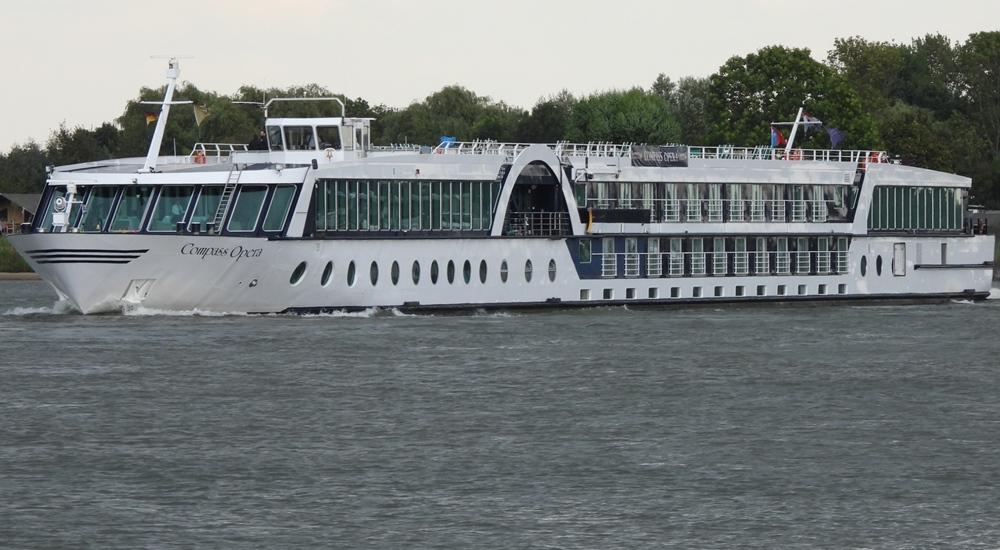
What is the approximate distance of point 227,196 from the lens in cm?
5728

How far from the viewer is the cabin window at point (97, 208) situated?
5784cm

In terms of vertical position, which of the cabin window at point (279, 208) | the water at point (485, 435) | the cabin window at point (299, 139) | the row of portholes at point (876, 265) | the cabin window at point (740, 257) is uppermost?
the cabin window at point (299, 139)

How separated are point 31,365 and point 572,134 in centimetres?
8750

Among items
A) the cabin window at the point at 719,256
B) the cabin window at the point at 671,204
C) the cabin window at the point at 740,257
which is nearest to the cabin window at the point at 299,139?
the cabin window at the point at 671,204

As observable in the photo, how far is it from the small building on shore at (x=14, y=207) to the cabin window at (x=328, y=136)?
61.4 metres

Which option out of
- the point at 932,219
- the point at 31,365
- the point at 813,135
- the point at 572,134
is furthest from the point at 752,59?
the point at 31,365

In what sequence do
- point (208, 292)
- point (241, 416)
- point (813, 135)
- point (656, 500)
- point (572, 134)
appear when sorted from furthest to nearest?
point (572, 134), point (813, 135), point (208, 292), point (241, 416), point (656, 500)

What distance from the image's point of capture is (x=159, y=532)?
27656 mm

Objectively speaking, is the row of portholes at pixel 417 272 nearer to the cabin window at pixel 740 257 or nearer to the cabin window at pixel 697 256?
the cabin window at pixel 697 256

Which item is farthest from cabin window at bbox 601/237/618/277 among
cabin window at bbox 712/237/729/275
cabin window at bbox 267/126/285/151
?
cabin window at bbox 267/126/285/151

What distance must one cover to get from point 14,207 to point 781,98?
53.0m

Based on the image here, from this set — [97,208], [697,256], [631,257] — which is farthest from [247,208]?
[697,256]

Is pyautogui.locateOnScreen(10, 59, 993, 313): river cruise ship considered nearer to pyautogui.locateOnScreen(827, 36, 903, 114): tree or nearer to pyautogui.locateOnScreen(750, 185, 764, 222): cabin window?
pyautogui.locateOnScreen(750, 185, 764, 222): cabin window

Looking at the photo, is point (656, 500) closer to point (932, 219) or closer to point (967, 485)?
point (967, 485)
